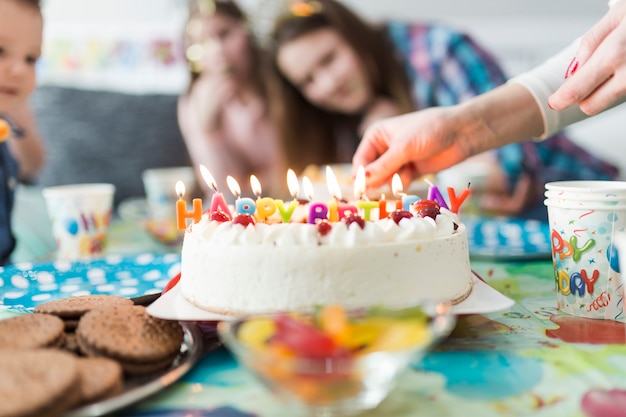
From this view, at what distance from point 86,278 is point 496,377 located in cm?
87

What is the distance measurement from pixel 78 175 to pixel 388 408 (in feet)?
9.59

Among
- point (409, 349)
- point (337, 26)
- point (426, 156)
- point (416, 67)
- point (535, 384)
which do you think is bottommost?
point (535, 384)

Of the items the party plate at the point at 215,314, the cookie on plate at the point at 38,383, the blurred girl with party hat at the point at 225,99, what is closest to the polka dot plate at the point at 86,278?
the party plate at the point at 215,314

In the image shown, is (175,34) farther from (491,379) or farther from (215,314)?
(491,379)

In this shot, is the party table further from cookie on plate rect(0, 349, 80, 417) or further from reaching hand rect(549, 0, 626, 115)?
reaching hand rect(549, 0, 626, 115)

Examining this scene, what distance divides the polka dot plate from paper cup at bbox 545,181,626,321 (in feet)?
2.41

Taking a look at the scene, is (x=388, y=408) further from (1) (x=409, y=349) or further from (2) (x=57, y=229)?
(2) (x=57, y=229)

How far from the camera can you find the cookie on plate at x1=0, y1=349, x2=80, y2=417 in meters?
0.54

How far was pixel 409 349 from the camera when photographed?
1.77ft

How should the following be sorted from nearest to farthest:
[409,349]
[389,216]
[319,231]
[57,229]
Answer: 1. [409,349]
2. [319,231]
3. [389,216]
4. [57,229]

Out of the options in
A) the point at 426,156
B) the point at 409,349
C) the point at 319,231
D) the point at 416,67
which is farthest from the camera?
the point at 416,67

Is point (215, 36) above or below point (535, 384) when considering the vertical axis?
above

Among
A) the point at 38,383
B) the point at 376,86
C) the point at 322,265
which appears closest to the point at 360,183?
the point at 322,265

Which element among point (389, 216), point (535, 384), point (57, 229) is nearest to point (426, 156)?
point (389, 216)
